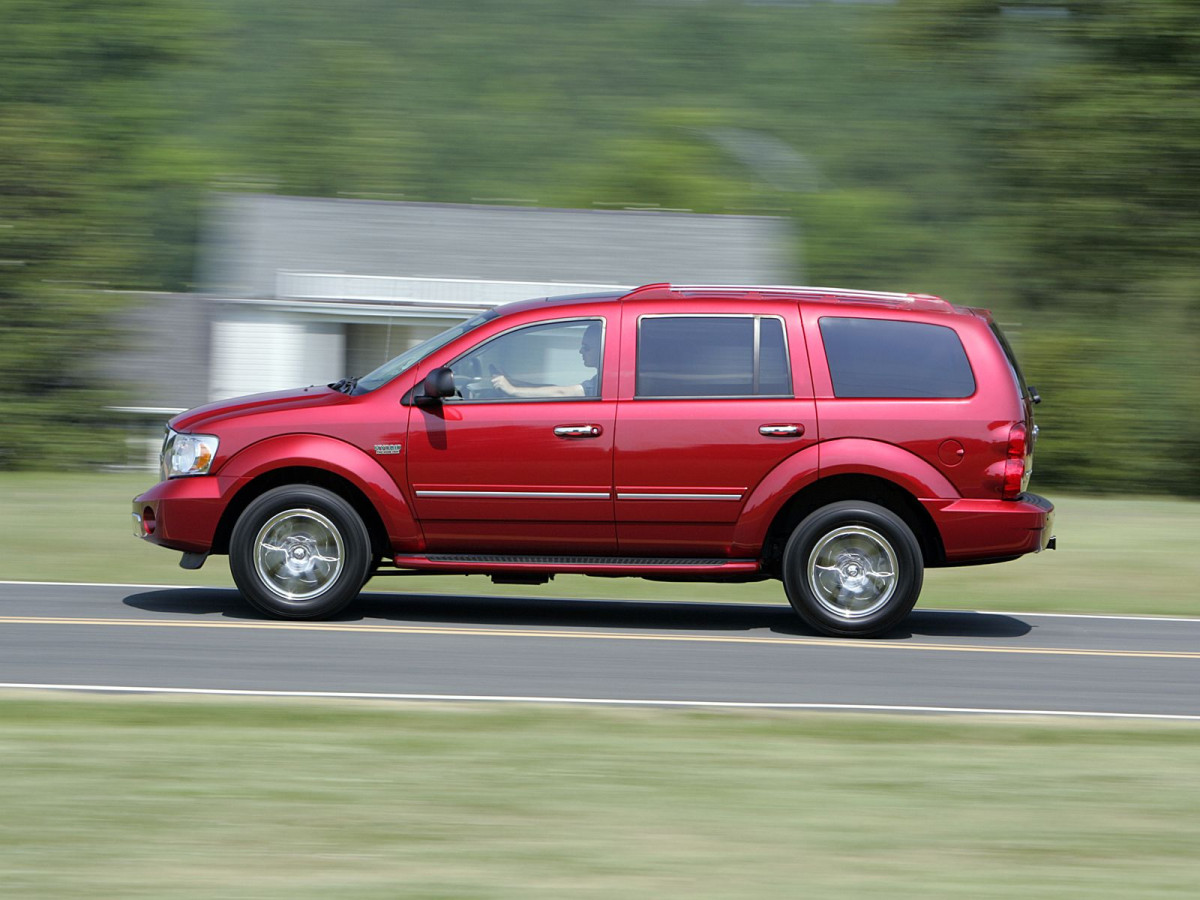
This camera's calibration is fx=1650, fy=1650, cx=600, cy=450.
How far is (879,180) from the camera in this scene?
68.5 metres

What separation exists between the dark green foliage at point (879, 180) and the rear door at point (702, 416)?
635 inches

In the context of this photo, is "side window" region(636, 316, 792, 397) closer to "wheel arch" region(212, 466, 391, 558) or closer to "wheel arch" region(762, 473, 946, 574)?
"wheel arch" region(762, 473, 946, 574)

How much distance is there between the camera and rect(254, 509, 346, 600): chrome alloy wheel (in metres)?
10.0

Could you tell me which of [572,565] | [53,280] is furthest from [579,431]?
[53,280]

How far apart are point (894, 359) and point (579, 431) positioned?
197 cm

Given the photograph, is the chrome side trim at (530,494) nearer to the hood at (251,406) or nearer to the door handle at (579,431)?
the door handle at (579,431)

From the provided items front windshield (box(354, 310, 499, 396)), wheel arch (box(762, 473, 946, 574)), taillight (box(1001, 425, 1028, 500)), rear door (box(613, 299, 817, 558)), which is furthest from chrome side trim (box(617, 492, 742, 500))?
taillight (box(1001, 425, 1028, 500))

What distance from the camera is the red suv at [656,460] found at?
9.91m

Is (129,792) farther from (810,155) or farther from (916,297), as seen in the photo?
(810,155)

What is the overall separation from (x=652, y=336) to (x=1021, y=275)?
875 inches

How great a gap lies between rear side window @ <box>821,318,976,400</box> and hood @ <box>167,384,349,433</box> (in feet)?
10.0

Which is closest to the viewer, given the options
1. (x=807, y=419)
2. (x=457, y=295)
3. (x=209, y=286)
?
(x=807, y=419)

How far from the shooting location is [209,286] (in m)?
29.0

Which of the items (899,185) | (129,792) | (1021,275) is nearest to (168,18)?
(1021,275)
